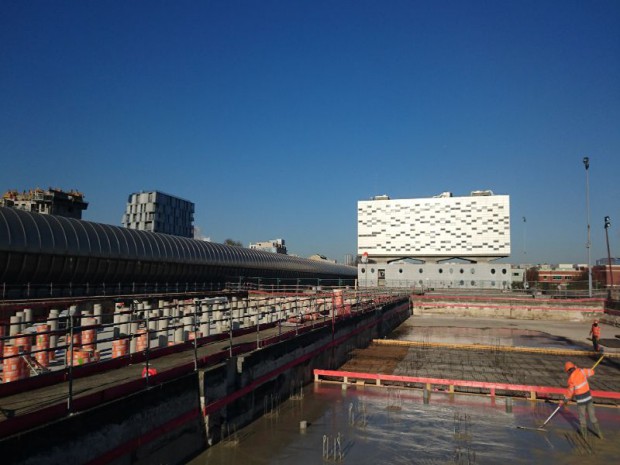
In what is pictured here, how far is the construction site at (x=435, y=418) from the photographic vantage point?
32.9 ft

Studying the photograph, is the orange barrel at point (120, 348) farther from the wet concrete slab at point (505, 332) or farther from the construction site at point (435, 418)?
the wet concrete slab at point (505, 332)

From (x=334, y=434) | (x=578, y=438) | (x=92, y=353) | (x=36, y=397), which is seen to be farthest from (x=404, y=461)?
(x=92, y=353)

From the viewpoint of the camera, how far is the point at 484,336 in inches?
1326

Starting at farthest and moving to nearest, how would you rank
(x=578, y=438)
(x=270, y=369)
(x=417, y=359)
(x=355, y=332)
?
(x=355, y=332)
(x=417, y=359)
(x=270, y=369)
(x=578, y=438)

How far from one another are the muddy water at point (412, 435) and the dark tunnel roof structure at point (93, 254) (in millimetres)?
22808

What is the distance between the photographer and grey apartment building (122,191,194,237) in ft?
477

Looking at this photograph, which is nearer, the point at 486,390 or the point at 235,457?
the point at 235,457

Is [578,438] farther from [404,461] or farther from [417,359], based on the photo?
[417,359]

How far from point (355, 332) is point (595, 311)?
114 feet

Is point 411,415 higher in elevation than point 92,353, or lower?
lower

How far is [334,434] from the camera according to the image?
11.3 meters

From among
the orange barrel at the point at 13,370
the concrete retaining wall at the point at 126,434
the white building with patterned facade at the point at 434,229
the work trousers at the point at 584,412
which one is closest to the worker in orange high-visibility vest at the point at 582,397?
the work trousers at the point at 584,412

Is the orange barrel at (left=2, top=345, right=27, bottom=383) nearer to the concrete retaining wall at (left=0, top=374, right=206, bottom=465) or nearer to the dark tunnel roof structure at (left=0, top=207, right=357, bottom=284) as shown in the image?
the concrete retaining wall at (left=0, top=374, right=206, bottom=465)

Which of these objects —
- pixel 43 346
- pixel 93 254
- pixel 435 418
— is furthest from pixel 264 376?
pixel 93 254
